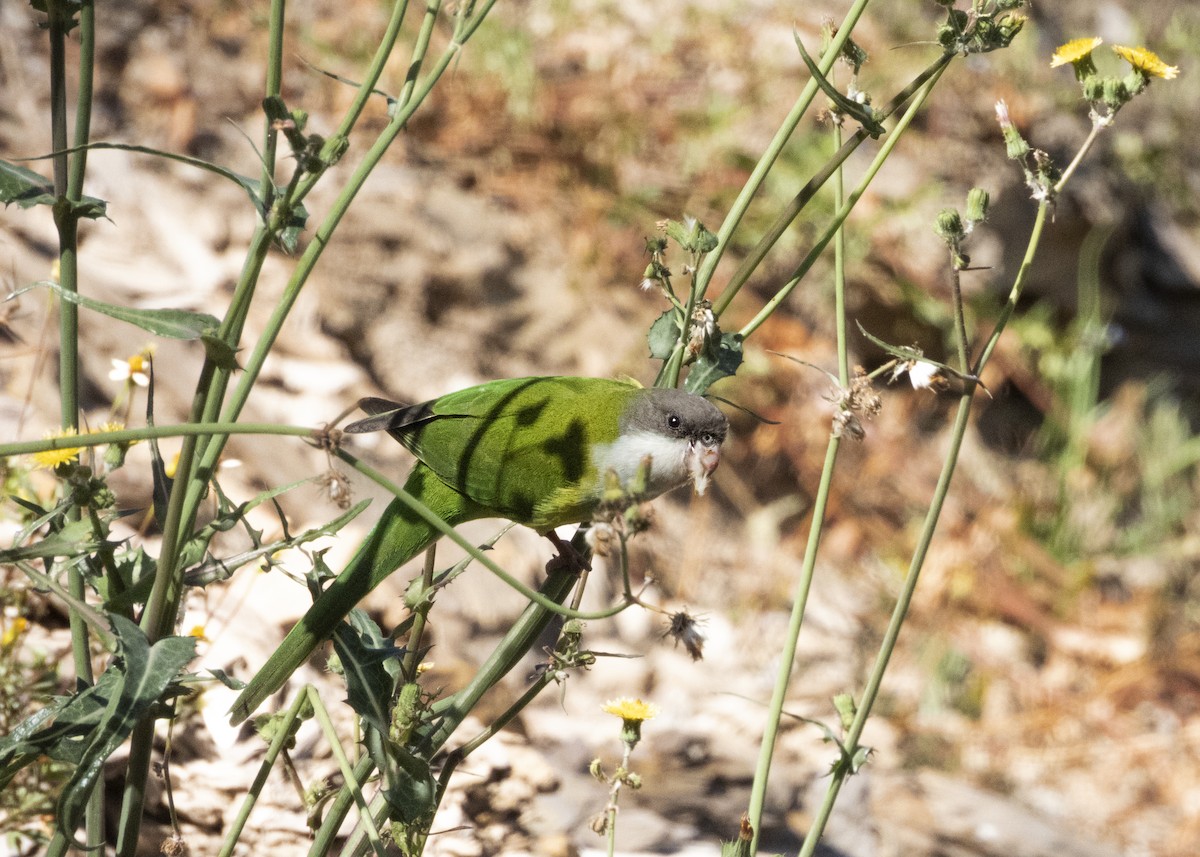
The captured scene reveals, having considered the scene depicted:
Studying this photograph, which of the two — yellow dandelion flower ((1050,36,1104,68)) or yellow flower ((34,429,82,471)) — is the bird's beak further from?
yellow flower ((34,429,82,471))

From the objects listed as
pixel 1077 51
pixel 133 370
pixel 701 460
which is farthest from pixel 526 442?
pixel 1077 51

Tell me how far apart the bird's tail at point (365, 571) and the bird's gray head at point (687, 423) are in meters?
0.48

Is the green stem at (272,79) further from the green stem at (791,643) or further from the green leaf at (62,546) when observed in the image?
the green stem at (791,643)

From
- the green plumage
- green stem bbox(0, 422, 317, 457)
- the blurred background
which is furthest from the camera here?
the blurred background

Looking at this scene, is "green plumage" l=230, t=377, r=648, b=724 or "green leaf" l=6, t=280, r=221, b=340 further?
"green plumage" l=230, t=377, r=648, b=724

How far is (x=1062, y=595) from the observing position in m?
5.52

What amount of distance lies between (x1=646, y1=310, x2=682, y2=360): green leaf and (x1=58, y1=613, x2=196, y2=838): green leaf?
88cm

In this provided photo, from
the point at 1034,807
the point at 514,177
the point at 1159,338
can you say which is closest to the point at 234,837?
the point at 1034,807

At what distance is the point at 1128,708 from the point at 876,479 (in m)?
1.62

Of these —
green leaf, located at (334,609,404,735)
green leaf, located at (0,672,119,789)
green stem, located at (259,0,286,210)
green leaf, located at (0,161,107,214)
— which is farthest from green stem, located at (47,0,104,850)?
green leaf, located at (334,609,404,735)

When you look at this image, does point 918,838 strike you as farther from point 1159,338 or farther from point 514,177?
point 1159,338

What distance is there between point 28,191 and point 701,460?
1337mm

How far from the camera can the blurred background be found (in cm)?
395

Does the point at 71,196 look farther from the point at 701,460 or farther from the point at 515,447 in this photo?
the point at 701,460
